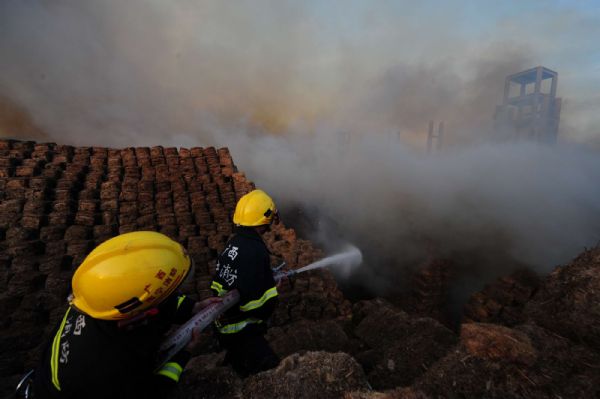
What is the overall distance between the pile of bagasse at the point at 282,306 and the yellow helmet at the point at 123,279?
3.69 ft

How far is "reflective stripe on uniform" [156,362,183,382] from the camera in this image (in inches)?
63.2

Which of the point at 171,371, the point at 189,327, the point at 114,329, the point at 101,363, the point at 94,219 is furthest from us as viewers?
the point at 94,219

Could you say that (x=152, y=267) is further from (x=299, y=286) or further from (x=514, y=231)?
(x=514, y=231)

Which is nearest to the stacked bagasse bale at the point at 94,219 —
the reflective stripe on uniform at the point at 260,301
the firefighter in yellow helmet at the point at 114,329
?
the reflective stripe on uniform at the point at 260,301

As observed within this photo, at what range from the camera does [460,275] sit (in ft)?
37.1

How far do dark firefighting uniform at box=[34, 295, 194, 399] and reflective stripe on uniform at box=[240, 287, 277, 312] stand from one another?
0.89 m

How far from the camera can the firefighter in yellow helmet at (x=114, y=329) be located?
1.36 metres

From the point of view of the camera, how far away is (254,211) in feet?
9.22

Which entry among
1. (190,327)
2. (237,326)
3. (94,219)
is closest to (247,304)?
(237,326)

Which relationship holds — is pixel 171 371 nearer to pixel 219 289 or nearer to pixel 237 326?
pixel 237 326

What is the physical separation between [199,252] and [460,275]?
10.2 metres

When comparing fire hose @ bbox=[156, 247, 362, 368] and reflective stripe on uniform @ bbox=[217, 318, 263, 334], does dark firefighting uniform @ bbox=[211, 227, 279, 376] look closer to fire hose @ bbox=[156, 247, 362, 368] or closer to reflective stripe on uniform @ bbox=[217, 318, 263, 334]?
reflective stripe on uniform @ bbox=[217, 318, 263, 334]

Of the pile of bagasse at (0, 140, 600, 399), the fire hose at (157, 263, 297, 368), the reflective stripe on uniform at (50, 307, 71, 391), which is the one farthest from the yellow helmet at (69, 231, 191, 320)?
the pile of bagasse at (0, 140, 600, 399)

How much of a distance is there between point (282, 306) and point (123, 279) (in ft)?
12.5
